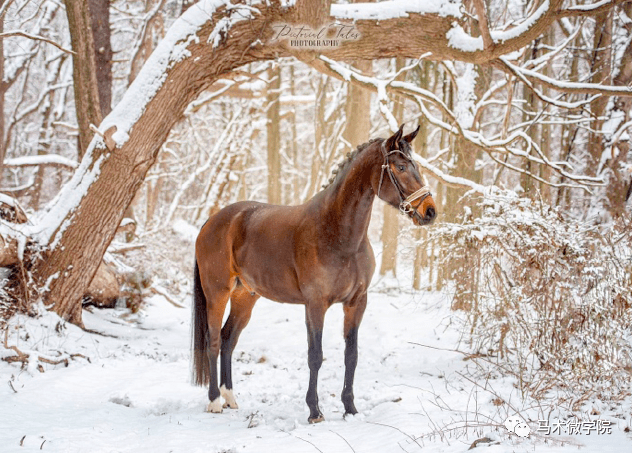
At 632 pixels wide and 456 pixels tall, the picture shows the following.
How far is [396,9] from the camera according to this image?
658 centimetres

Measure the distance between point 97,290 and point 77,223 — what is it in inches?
83.9

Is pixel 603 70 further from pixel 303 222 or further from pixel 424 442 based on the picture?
pixel 424 442

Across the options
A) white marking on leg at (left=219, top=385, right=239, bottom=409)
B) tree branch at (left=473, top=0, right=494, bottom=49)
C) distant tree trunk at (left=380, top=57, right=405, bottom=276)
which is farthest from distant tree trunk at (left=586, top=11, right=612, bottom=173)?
white marking on leg at (left=219, top=385, right=239, bottom=409)

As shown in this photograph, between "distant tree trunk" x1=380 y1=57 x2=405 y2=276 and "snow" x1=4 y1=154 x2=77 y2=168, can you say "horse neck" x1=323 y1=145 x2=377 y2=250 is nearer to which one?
"snow" x1=4 y1=154 x2=77 y2=168

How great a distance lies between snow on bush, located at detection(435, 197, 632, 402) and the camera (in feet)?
14.4

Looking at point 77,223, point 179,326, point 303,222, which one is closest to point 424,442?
point 303,222

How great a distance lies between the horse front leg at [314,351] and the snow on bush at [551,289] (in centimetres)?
164

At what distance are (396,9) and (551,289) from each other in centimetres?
384

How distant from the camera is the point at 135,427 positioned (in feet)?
14.1

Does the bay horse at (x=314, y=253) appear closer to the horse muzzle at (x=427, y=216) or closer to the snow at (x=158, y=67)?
the horse muzzle at (x=427, y=216)

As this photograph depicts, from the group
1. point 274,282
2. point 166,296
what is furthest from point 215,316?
point 166,296

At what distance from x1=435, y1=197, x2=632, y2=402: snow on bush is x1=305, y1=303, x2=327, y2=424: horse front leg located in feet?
5.38

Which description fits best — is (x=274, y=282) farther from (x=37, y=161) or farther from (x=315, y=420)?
(x=37, y=161)

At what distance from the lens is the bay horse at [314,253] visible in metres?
4.23
